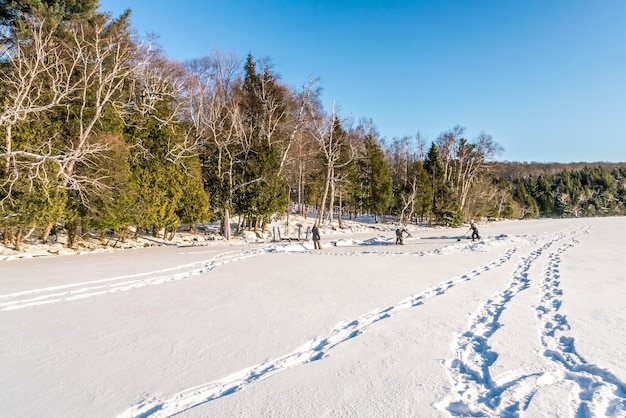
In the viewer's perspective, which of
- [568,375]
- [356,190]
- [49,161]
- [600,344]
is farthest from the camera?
[356,190]

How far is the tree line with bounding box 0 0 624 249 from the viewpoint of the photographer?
Answer: 1375cm

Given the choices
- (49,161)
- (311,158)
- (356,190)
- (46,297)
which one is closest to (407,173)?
(356,190)

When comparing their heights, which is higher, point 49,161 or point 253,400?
point 49,161

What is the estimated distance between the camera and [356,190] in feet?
137

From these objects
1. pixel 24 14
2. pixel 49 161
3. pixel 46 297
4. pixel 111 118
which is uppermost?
pixel 24 14

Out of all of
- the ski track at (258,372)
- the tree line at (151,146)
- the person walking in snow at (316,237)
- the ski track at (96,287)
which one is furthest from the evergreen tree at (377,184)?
the ski track at (258,372)

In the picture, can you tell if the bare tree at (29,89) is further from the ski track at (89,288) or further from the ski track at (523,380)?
the ski track at (523,380)

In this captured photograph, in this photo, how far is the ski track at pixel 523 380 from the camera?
9.71ft

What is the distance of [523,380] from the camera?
3430 millimetres

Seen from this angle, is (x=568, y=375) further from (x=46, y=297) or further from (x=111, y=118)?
(x=111, y=118)

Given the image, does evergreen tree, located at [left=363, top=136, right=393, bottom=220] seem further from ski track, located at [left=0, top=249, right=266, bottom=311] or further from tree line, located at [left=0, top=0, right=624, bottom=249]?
ski track, located at [left=0, top=249, right=266, bottom=311]

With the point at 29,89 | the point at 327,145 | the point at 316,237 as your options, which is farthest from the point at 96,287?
the point at 327,145

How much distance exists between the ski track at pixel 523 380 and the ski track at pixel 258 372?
1326 mm

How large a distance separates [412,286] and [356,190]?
1329 inches
